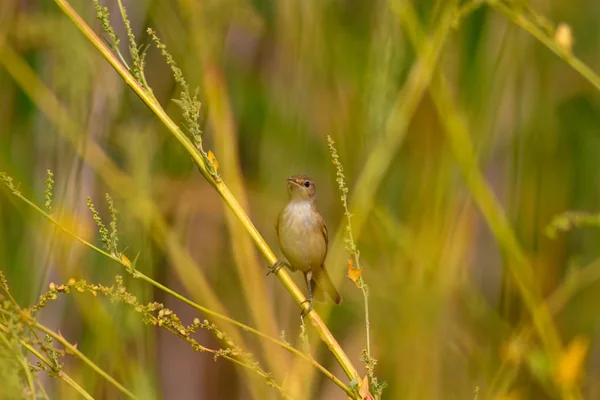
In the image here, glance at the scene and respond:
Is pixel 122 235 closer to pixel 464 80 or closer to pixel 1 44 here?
pixel 1 44

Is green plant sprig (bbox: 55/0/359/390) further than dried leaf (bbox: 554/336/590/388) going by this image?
No

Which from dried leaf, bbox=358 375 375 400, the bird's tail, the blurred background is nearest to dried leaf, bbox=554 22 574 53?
the blurred background

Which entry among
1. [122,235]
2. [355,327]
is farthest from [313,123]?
[122,235]

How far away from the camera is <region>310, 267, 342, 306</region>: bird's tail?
2512 millimetres

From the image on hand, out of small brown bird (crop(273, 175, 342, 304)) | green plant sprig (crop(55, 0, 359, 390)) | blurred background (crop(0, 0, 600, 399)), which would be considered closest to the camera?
green plant sprig (crop(55, 0, 359, 390))

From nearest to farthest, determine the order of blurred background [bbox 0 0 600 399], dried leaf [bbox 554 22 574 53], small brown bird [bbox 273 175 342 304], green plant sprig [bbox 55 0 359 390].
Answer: green plant sprig [bbox 55 0 359 390]
dried leaf [bbox 554 22 574 53]
blurred background [bbox 0 0 600 399]
small brown bird [bbox 273 175 342 304]

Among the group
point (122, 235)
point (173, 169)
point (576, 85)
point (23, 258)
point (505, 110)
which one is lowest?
point (23, 258)

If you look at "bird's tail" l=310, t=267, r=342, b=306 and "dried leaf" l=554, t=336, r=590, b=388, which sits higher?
"bird's tail" l=310, t=267, r=342, b=306

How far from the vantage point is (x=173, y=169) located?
343cm

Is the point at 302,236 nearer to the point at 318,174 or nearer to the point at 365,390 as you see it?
the point at 318,174

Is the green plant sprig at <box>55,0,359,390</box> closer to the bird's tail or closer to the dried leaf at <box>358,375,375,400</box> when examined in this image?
the dried leaf at <box>358,375,375,400</box>

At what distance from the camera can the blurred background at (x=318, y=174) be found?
242 cm

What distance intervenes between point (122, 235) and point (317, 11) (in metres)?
1.06

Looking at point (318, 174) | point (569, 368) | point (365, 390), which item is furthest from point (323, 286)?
point (365, 390)
